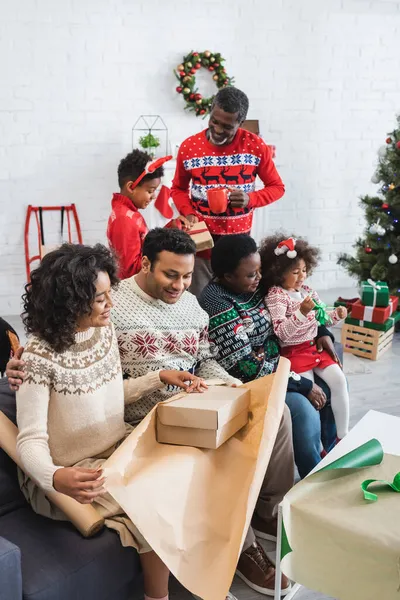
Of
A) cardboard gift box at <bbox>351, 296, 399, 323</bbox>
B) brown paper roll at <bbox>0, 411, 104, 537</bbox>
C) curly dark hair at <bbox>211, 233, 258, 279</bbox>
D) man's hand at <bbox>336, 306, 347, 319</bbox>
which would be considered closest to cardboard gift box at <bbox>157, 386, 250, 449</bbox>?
brown paper roll at <bbox>0, 411, 104, 537</bbox>

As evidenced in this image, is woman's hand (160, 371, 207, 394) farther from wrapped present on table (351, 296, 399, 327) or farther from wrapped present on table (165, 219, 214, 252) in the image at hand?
wrapped present on table (351, 296, 399, 327)

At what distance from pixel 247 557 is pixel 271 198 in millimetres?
1577

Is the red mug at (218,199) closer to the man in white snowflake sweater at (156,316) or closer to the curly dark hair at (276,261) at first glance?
the curly dark hair at (276,261)

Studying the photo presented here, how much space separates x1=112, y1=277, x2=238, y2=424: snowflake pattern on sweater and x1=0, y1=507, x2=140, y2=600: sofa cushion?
1.52ft

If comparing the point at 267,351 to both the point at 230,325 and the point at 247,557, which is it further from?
the point at 247,557

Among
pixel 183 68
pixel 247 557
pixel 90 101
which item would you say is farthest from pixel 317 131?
pixel 247 557

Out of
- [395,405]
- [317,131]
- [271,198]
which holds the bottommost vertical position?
[395,405]

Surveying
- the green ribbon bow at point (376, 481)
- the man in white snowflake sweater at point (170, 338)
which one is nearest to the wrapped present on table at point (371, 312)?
the man in white snowflake sweater at point (170, 338)

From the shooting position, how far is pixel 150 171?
9.16ft

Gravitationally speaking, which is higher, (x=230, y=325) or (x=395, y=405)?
(x=230, y=325)

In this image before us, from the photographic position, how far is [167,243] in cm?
200

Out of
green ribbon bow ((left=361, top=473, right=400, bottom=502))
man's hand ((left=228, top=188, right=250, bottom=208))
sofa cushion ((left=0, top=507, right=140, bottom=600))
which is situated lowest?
sofa cushion ((left=0, top=507, right=140, bottom=600))

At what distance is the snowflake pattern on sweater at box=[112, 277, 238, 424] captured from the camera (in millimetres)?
1997

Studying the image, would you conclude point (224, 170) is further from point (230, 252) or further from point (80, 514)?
point (80, 514)
